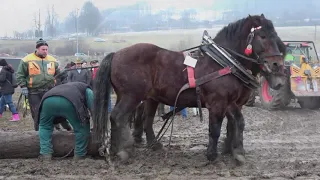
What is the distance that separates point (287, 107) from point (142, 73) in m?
7.35

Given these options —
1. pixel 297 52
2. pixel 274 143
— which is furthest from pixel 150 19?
pixel 274 143

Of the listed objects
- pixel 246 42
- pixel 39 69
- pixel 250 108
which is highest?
pixel 246 42

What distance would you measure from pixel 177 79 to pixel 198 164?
124 centimetres

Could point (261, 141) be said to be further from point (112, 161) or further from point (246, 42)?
point (112, 161)

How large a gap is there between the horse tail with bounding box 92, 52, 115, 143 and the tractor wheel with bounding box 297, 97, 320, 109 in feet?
23.6

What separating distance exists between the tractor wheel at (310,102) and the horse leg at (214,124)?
649 centimetres

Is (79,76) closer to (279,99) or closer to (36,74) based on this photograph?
(36,74)

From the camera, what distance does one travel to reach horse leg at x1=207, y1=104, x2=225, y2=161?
19.9 ft

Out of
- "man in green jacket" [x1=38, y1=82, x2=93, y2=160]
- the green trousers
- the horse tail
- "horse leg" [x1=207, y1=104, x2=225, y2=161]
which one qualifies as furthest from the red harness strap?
the green trousers

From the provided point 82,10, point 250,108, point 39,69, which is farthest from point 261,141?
point 82,10

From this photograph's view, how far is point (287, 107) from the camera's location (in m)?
12.5

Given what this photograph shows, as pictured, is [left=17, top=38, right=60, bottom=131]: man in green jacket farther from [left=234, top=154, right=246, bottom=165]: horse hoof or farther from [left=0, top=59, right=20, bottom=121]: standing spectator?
[left=0, top=59, right=20, bottom=121]: standing spectator

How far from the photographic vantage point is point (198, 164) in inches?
240

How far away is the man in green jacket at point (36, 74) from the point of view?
23.3 ft
